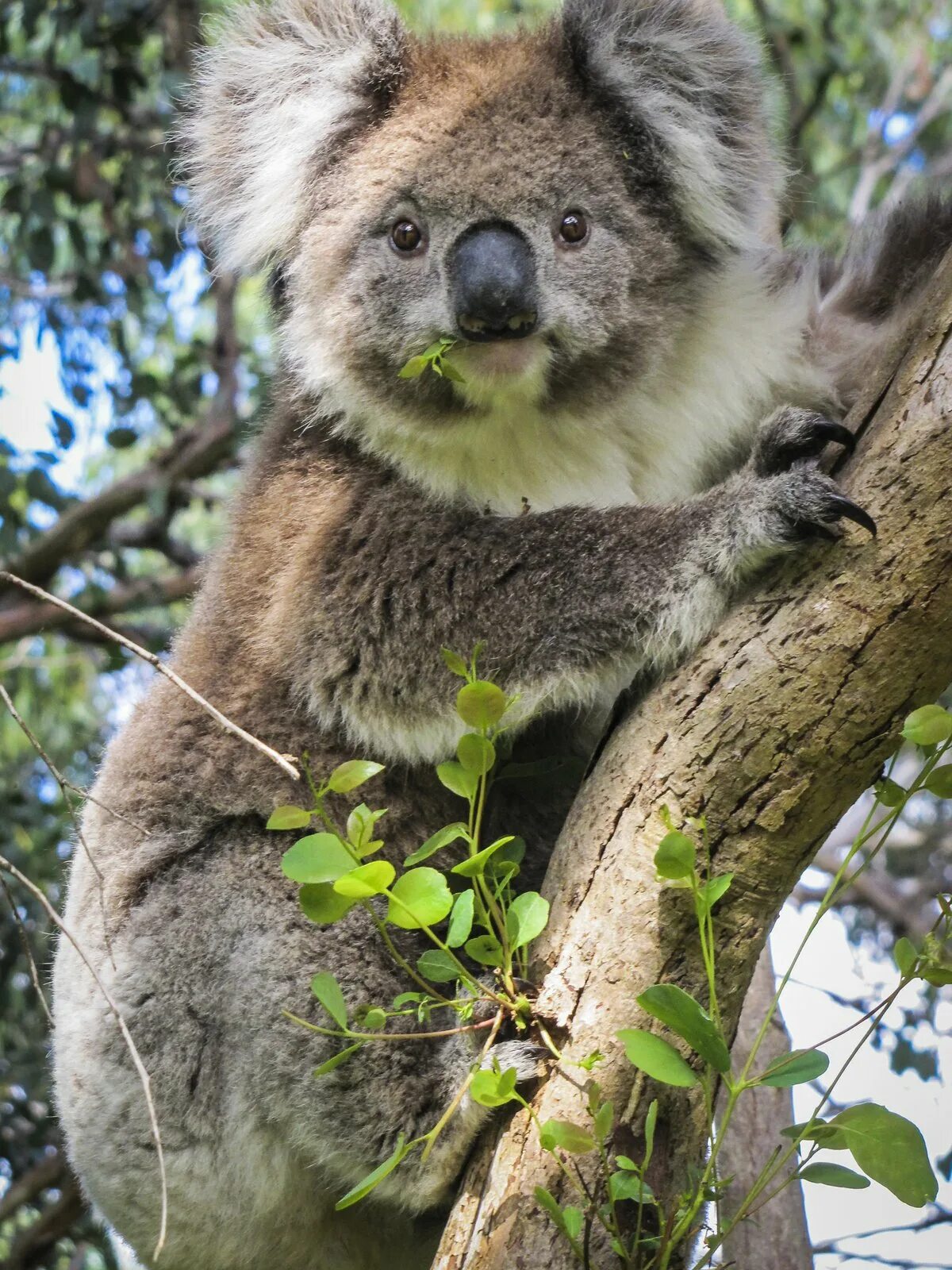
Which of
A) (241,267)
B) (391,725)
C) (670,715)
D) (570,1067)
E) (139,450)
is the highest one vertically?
(139,450)

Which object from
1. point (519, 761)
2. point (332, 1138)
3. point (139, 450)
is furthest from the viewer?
point (139, 450)

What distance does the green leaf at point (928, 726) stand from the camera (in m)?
1.77

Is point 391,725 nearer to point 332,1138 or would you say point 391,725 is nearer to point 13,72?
point 332,1138

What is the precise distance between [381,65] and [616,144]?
534mm

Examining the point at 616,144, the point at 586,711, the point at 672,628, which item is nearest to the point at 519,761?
the point at 586,711

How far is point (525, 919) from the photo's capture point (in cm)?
192

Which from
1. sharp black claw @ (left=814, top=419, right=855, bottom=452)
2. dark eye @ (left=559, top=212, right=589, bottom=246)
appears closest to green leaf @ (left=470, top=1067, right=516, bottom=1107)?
sharp black claw @ (left=814, top=419, right=855, bottom=452)

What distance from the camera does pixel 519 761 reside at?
274 cm

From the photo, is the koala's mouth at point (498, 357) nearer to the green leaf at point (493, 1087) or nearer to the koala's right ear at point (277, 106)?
the koala's right ear at point (277, 106)

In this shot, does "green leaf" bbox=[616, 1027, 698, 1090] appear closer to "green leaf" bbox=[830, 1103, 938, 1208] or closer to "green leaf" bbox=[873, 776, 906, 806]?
"green leaf" bbox=[830, 1103, 938, 1208]

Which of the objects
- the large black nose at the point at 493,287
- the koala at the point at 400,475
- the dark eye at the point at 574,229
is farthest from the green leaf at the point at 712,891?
the dark eye at the point at 574,229

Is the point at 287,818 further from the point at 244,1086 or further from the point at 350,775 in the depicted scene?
the point at 244,1086

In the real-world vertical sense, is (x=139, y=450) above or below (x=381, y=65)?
above

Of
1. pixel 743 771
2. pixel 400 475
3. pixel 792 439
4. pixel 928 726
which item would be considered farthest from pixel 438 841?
pixel 400 475
